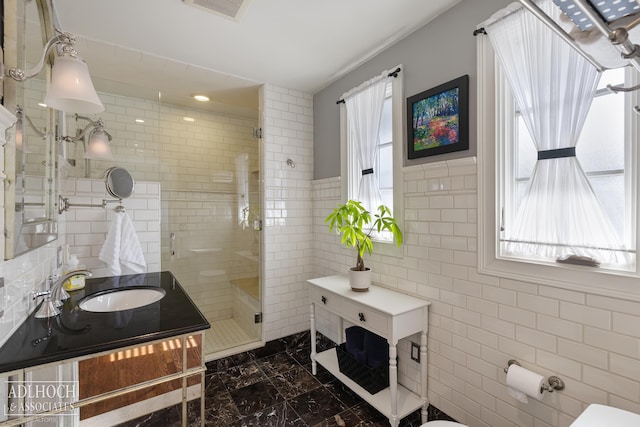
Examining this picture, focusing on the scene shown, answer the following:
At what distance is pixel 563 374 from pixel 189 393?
1.67m

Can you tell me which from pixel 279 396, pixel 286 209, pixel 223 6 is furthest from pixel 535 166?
pixel 279 396

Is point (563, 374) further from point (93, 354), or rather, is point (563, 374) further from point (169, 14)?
point (169, 14)

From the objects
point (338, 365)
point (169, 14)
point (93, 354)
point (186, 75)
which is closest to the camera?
point (93, 354)

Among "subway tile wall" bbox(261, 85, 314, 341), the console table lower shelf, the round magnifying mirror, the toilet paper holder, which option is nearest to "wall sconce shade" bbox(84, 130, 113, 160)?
the round magnifying mirror

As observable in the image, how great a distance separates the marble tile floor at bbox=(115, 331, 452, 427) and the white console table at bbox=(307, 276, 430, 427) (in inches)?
5.5

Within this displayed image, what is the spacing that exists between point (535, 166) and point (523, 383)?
3.32 ft

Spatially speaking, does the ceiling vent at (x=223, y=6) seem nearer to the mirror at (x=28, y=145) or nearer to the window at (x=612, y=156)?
the mirror at (x=28, y=145)

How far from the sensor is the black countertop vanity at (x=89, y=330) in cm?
95

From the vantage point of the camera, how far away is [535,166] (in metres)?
1.37

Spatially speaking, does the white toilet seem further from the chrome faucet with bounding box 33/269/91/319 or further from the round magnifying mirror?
the round magnifying mirror

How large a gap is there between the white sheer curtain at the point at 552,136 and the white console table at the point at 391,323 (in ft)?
2.33

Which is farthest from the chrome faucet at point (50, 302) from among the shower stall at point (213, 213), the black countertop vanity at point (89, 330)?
the shower stall at point (213, 213)

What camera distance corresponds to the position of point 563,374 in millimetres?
1297

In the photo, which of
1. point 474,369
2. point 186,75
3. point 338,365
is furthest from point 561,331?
point 186,75
